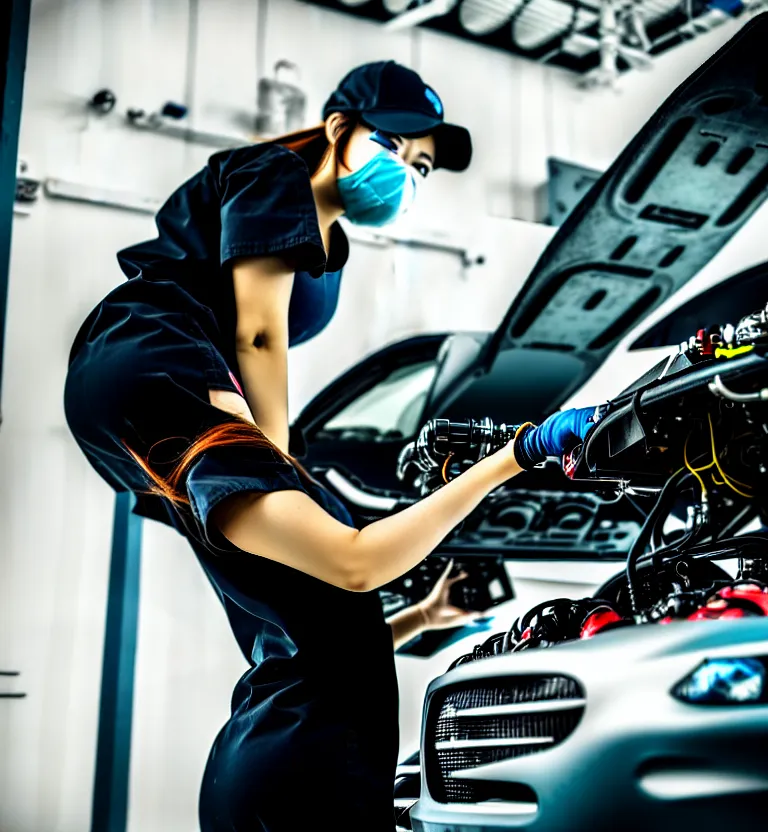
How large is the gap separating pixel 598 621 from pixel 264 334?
3.36 ft

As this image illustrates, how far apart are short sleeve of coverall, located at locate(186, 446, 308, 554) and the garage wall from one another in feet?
3.49

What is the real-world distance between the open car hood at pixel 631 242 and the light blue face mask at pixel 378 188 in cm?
66

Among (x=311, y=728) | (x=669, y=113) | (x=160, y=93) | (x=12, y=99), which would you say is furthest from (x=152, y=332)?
(x=669, y=113)

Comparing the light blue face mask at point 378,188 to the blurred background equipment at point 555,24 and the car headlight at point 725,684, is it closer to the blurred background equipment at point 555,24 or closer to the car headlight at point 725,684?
the blurred background equipment at point 555,24

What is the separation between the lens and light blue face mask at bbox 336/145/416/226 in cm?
224

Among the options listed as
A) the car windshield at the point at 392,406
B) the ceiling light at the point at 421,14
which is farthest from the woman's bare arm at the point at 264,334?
the ceiling light at the point at 421,14

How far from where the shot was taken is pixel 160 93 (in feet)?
9.51

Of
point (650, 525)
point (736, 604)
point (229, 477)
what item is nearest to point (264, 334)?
point (229, 477)

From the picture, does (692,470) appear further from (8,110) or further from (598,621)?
(8,110)

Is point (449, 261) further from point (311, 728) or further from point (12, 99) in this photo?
point (311, 728)

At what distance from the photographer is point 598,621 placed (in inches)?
56.7

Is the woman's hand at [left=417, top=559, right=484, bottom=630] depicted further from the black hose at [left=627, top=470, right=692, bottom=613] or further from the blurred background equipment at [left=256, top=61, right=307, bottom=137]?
the blurred background equipment at [left=256, top=61, right=307, bottom=137]

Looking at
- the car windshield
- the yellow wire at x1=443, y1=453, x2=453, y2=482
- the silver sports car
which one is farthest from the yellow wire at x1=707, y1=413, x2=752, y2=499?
the car windshield

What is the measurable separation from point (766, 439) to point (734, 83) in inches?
59.7
